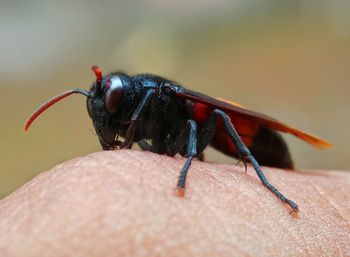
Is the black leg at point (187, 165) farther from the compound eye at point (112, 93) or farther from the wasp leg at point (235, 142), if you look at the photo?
the compound eye at point (112, 93)

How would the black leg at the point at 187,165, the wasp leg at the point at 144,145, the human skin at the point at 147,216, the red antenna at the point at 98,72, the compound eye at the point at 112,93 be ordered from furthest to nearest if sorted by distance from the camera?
the wasp leg at the point at 144,145 < the compound eye at the point at 112,93 < the red antenna at the point at 98,72 < the black leg at the point at 187,165 < the human skin at the point at 147,216

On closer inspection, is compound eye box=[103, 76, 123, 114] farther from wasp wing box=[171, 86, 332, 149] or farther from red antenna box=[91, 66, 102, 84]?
wasp wing box=[171, 86, 332, 149]

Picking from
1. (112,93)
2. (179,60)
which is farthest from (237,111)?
(179,60)

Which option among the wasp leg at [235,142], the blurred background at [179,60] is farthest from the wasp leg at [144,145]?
the blurred background at [179,60]

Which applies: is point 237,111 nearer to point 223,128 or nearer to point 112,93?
A: point 223,128

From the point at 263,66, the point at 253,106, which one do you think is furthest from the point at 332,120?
the point at 263,66

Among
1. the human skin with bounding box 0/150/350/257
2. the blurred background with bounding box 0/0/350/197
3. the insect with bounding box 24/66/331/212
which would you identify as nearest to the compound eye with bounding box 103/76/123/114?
the insect with bounding box 24/66/331/212
